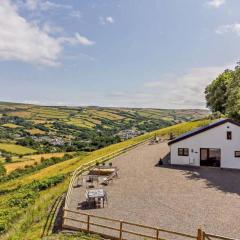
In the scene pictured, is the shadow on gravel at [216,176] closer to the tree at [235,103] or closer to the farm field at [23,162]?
the tree at [235,103]

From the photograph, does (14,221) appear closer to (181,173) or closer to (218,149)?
(181,173)

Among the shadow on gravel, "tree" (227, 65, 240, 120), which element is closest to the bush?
the shadow on gravel

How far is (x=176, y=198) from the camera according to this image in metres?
24.9

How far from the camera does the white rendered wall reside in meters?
36.9

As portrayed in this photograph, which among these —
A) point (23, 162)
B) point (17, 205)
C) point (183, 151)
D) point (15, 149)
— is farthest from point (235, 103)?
point (15, 149)

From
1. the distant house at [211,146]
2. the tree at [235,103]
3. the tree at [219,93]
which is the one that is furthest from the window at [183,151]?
the tree at [219,93]

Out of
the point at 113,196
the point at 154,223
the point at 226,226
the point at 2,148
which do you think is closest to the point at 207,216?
the point at 226,226

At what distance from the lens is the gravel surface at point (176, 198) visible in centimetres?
1992

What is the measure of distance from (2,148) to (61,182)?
12435 centimetres

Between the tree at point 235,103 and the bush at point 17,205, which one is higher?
the tree at point 235,103

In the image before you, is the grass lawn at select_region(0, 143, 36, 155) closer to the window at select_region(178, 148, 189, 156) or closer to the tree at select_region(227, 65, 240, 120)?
the tree at select_region(227, 65, 240, 120)

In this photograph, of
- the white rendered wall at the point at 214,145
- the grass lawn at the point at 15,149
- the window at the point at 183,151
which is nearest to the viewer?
the white rendered wall at the point at 214,145

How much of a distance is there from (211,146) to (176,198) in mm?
14621

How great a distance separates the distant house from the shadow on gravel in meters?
1.23
